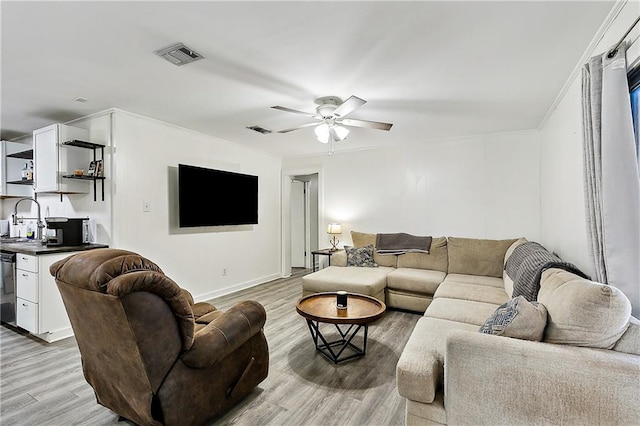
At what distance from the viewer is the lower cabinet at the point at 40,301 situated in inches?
119

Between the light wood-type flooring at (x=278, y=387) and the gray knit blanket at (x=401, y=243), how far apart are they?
4.94 ft

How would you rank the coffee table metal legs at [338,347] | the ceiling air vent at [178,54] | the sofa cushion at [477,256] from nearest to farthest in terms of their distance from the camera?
1. the ceiling air vent at [178,54]
2. the coffee table metal legs at [338,347]
3. the sofa cushion at [477,256]

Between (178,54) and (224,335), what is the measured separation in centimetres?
194

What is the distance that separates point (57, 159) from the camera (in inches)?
138

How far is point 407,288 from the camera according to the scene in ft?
12.9

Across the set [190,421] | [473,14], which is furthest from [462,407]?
[473,14]

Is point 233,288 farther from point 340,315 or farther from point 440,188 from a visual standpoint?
point 440,188

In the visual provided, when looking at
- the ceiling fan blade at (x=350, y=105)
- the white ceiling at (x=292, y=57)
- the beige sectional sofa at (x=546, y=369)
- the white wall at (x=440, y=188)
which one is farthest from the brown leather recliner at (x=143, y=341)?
the white wall at (x=440, y=188)

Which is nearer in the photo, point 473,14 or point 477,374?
point 477,374

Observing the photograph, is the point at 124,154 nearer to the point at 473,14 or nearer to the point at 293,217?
the point at 473,14

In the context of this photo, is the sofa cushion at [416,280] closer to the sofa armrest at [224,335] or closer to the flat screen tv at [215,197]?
the sofa armrest at [224,335]

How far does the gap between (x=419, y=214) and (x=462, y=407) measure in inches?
148

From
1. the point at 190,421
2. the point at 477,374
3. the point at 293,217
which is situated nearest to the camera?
the point at 477,374

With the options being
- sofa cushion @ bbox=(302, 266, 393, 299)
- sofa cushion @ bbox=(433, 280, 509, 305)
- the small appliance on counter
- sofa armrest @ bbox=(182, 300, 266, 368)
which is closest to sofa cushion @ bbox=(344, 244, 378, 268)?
sofa cushion @ bbox=(302, 266, 393, 299)
